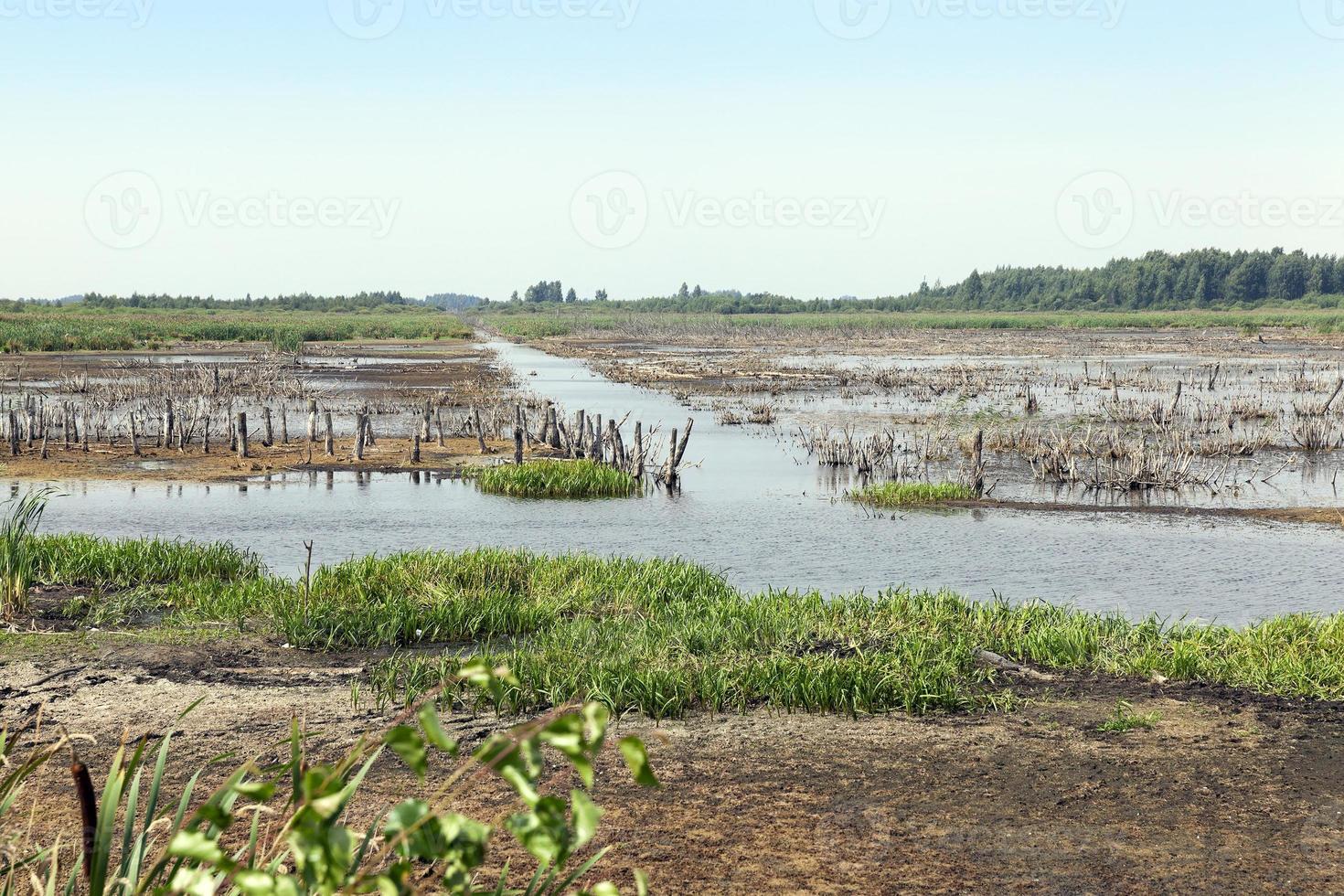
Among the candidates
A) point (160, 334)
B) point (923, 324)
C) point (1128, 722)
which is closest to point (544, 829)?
point (1128, 722)

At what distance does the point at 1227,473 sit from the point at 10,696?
83.7 feet

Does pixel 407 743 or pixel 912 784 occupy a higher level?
pixel 407 743

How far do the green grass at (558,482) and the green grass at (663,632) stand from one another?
8.78 meters

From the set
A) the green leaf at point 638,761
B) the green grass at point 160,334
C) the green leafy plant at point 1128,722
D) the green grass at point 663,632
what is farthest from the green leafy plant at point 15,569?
the green grass at point 160,334

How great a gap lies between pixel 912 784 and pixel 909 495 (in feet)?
52.9

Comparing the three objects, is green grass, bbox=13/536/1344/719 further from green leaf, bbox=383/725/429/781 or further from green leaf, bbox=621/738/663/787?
green leaf, bbox=621/738/663/787

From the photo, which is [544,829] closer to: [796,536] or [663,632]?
[663,632]

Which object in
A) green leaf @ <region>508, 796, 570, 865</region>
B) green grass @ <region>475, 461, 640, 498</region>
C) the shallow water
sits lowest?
the shallow water

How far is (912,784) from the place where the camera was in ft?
25.1

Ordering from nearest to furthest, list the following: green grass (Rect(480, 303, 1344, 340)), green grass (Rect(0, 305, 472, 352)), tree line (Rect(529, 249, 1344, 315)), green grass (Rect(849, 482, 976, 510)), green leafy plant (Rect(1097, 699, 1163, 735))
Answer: green leafy plant (Rect(1097, 699, 1163, 735))
green grass (Rect(849, 482, 976, 510))
green grass (Rect(0, 305, 472, 352))
green grass (Rect(480, 303, 1344, 340))
tree line (Rect(529, 249, 1344, 315))

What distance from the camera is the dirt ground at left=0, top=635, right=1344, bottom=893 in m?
6.32

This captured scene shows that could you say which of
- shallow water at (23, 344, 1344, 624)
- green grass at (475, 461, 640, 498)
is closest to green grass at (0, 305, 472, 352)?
green grass at (475, 461, 640, 498)

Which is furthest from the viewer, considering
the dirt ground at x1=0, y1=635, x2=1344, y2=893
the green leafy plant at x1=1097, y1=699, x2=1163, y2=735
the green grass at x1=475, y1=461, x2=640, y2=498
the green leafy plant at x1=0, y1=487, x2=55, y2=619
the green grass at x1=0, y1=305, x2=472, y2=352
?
the green grass at x1=0, y1=305, x2=472, y2=352

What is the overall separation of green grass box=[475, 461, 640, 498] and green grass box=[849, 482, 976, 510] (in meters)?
4.77
